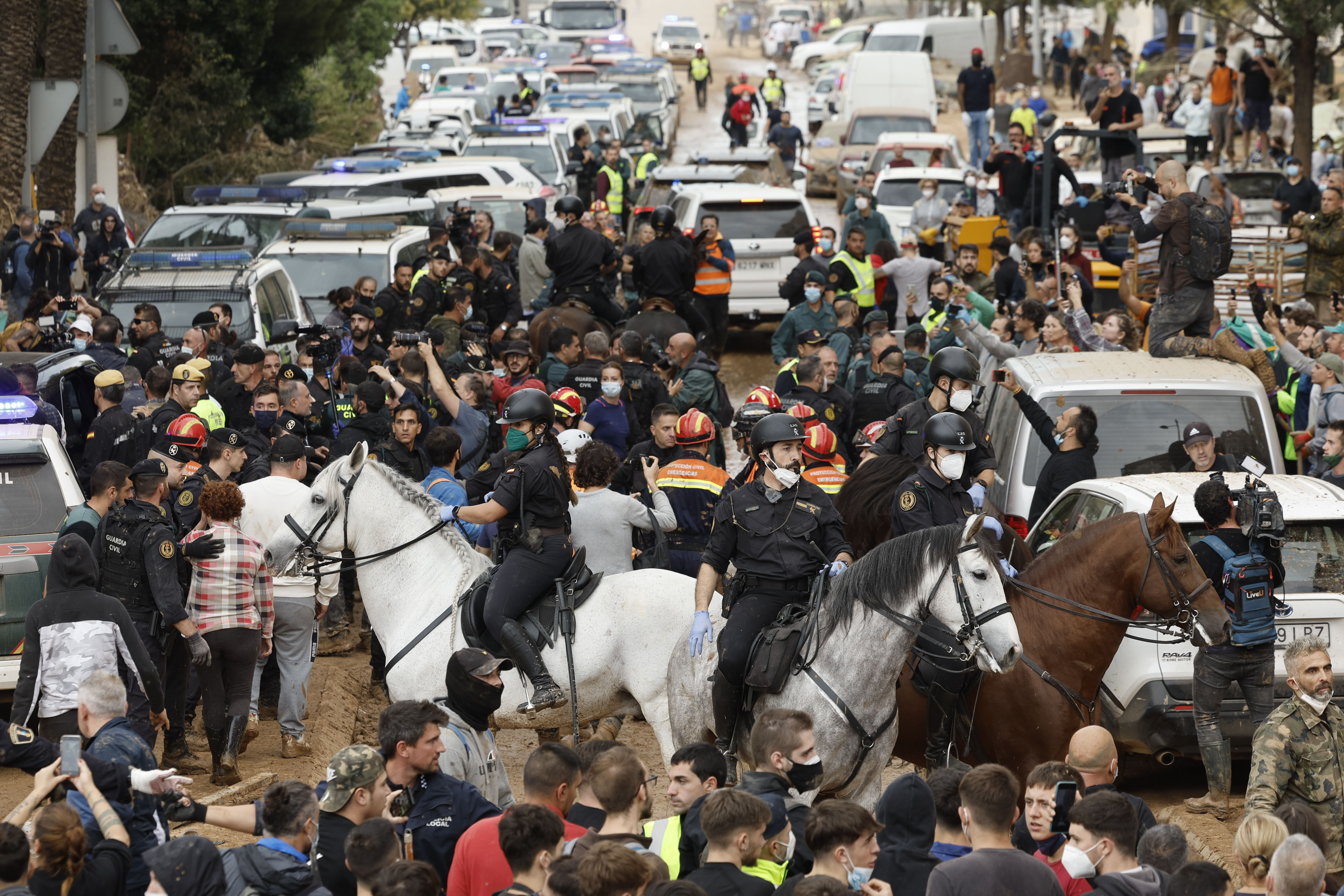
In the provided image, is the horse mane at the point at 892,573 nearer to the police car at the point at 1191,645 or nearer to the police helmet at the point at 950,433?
the police helmet at the point at 950,433

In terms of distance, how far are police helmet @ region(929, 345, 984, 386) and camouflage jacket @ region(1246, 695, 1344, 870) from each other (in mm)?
3496

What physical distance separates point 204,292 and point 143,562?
22.9 feet

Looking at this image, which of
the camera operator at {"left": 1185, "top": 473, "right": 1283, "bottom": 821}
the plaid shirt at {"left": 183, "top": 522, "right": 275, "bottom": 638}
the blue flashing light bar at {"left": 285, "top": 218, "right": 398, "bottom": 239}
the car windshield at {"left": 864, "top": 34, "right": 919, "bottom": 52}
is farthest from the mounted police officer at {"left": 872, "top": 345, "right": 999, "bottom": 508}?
the car windshield at {"left": 864, "top": 34, "right": 919, "bottom": 52}

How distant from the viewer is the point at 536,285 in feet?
→ 61.5

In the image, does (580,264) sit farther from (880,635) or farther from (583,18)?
(583,18)

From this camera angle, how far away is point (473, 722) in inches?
268

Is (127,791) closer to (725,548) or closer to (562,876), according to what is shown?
(562,876)

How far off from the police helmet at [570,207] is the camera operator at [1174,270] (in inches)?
243

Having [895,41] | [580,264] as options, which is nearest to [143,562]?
[580,264]

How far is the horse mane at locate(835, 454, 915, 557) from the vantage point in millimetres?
9750

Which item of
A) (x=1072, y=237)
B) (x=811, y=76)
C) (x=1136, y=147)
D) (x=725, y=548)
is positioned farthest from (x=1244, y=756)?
(x=811, y=76)

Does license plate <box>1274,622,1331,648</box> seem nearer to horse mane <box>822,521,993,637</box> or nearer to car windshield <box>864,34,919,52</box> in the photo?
horse mane <box>822,521,993,637</box>

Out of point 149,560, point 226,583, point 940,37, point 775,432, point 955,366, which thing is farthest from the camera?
point 940,37

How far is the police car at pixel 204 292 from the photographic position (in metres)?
14.9
